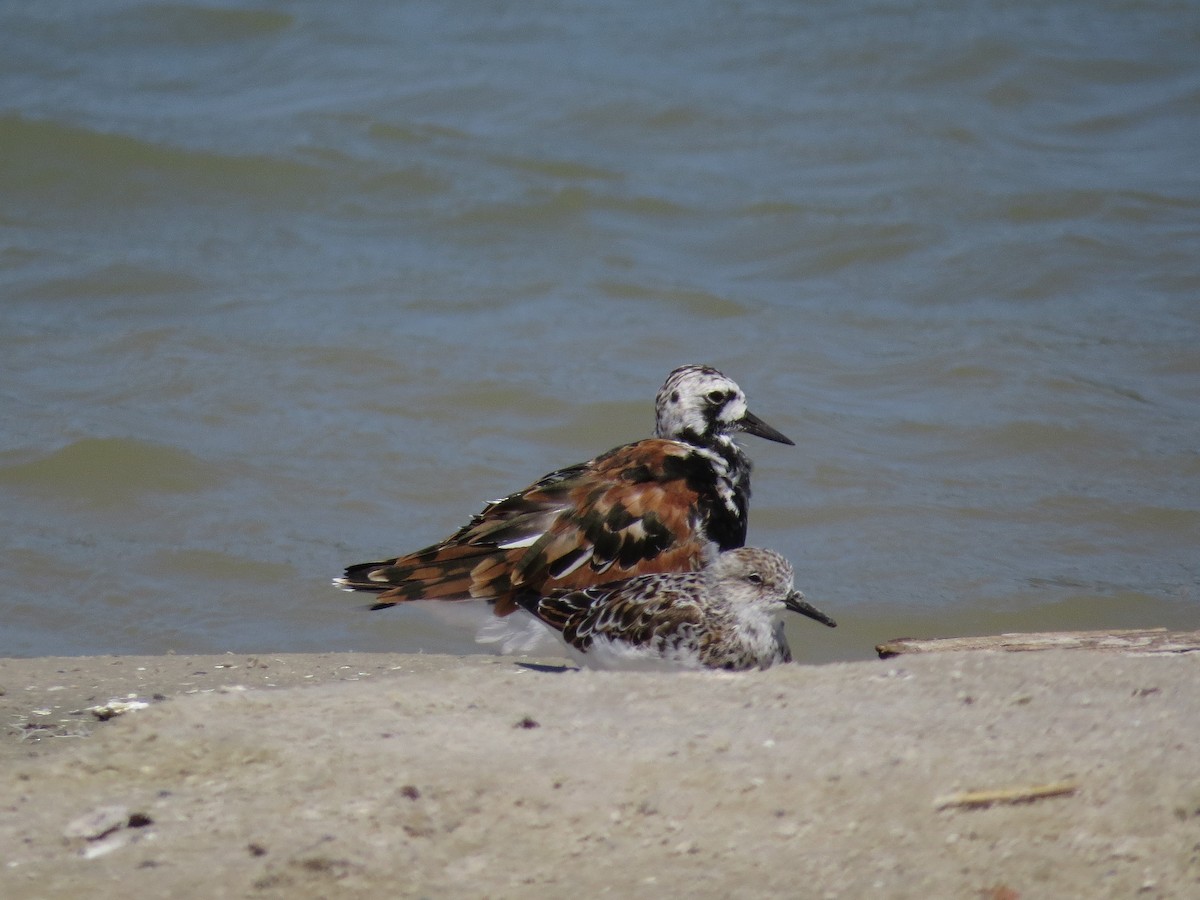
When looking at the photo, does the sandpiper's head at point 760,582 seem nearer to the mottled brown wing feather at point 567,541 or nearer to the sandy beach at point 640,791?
the mottled brown wing feather at point 567,541

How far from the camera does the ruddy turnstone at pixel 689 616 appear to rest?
17.7ft

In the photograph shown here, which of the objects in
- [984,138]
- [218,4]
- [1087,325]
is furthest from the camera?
[218,4]

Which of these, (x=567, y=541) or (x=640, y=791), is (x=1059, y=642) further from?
(x=640, y=791)

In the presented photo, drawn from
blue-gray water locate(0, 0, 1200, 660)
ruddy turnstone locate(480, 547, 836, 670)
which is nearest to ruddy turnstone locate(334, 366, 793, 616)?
ruddy turnstone locate(480, 547, 836, 670)

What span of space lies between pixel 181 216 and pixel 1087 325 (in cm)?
717

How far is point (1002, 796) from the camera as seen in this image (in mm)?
3707

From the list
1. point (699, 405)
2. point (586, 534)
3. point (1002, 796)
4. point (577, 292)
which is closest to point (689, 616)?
point (586, 534)

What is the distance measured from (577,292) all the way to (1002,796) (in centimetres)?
883

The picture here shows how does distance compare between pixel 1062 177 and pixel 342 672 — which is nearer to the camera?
pixel 342 672

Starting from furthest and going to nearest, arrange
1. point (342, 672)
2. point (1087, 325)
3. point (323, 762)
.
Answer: point (1087, 325) → point (342, 672) → point (323, 762)

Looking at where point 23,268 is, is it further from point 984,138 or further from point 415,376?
point 984,138

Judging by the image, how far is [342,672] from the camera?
652 cm

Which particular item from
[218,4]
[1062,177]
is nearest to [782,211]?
[1062,177]

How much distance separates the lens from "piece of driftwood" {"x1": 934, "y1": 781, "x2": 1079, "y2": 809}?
3.70m
